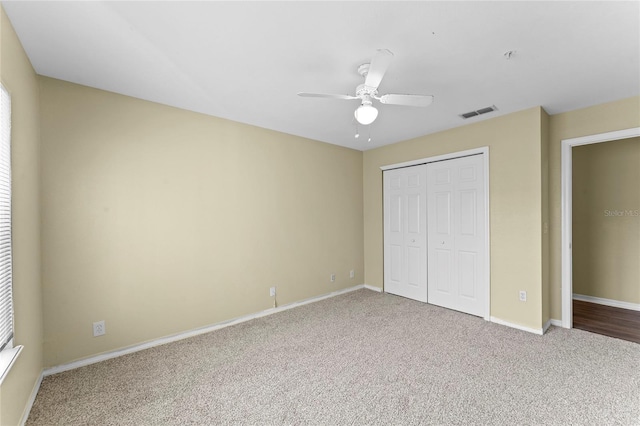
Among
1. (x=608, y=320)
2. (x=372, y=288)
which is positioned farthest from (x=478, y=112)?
(x=372, y=288)

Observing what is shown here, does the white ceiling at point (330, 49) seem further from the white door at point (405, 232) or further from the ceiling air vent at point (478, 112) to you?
the white door at point (405, 232)

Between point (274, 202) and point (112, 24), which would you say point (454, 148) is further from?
point (112, 24)

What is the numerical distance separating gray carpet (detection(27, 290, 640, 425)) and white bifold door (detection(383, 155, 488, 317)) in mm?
686

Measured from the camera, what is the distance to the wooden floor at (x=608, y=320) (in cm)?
308

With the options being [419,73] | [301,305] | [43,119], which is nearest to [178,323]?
[301,305]

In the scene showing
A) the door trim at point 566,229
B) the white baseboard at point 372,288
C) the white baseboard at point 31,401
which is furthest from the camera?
the white baseboard at point 372,288

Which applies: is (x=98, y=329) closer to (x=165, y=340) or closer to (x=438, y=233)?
(x=165, y=340)

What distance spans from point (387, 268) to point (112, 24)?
4.29 metres

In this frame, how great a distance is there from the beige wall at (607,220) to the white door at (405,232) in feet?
7.53

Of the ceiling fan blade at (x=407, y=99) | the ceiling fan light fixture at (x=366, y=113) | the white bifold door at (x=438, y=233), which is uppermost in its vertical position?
the ceiling fan blade at (x=407, y=99)

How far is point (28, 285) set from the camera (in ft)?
6.46

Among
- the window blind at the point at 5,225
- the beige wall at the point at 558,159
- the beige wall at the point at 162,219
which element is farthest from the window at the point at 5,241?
the beige wall at the point at 558,159

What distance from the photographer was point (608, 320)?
343cm

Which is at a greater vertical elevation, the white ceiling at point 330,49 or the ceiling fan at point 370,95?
the white ceiling at point 330,49
